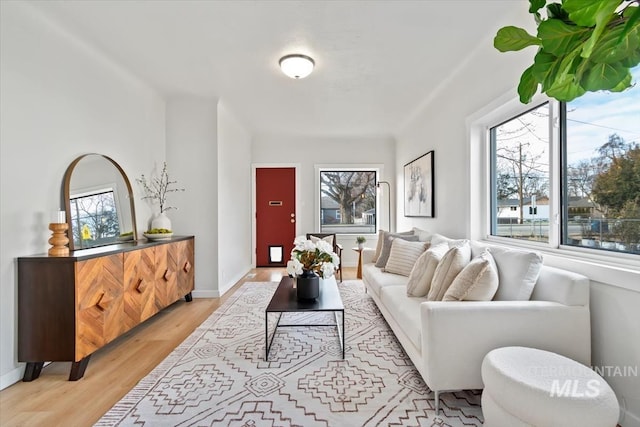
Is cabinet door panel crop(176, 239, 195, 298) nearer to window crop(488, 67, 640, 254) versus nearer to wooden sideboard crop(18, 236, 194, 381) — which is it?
wooden sideboard crop(18, 236, 194, 381)

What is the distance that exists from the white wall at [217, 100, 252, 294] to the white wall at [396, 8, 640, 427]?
2875mm

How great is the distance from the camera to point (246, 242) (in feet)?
19.2

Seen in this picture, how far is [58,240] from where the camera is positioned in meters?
2.22

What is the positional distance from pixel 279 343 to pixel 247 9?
265 centimetres

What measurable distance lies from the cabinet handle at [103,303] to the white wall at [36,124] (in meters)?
0.47

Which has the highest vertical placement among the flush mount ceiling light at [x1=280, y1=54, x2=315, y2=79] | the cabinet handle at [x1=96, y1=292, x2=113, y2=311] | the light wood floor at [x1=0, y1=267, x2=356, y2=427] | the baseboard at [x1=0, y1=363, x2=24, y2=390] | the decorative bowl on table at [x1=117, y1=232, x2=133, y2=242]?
the flush mount ceiling light at [x1=280, y1=54, x2=315, y2=79]

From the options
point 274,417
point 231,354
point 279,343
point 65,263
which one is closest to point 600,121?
point 274,417

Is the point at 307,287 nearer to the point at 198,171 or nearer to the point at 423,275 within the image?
the point at 423,275

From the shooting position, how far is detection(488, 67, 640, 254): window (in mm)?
1685

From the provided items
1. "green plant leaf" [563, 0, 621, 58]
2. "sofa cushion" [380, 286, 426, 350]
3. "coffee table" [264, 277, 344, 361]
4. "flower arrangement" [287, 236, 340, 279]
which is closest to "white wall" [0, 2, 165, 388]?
"coffee table" [264, 277, 344, 361]

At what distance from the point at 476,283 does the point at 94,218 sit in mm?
3192

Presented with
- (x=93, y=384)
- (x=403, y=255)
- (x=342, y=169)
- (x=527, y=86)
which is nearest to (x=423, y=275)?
(x=403, y=255)

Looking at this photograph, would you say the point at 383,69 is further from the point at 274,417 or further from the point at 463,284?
the point at 274,417

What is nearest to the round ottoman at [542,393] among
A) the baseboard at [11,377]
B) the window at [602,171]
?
the window at [602,171]
